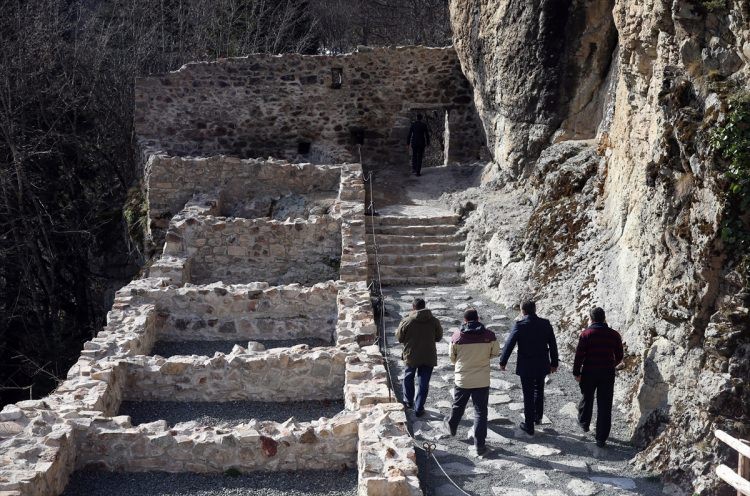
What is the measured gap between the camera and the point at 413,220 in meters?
14.3

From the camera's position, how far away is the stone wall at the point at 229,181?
15.1m

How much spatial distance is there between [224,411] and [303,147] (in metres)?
11.0

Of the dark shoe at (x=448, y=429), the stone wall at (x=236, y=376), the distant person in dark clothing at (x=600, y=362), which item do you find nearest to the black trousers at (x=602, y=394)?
the distant person in dark clothing at (x=600, y=362)

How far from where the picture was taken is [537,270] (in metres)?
11.7

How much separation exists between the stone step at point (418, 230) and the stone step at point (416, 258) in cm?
58

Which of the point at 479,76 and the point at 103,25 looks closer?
the point at 479,76

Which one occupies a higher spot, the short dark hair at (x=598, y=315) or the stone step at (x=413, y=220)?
the stone step at (x=413, y=220)

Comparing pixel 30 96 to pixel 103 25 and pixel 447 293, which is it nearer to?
pixel 103 25

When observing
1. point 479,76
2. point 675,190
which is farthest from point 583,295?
point 479,76

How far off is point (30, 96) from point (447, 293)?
11.9m

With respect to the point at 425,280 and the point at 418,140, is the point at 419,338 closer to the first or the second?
the point at 425,280

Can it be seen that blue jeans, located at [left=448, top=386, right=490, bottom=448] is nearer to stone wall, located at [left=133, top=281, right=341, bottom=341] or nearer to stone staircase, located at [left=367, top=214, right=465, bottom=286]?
stone wall, located at [left=133, top=281, right=341, bottom=341]

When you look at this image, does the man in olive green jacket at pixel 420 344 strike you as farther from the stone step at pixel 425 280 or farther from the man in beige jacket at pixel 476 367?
the stone step at pixel 425 280

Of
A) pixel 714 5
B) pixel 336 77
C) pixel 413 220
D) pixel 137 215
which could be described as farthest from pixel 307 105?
pixel 714 5
